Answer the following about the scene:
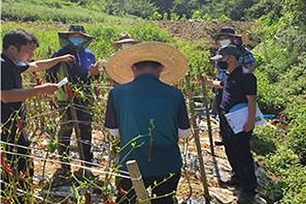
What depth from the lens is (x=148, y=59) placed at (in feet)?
9.06

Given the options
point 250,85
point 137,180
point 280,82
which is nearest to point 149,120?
point 137,180

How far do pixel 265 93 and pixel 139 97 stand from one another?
5.67 m

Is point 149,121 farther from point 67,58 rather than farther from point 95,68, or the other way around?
point 95,68

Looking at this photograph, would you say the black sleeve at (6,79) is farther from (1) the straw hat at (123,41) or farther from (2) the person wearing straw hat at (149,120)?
(1) the straw hat at (123,41)

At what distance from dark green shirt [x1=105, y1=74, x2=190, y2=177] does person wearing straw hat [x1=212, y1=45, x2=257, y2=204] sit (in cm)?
131

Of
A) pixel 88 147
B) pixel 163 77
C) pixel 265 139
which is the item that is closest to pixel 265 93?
pixel 265 139

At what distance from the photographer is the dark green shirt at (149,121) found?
2.57 metres

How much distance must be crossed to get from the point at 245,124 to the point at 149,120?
1563 millimetres

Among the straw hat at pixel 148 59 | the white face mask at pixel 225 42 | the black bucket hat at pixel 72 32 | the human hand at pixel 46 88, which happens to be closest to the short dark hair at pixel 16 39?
the human hand at pixel 46 88

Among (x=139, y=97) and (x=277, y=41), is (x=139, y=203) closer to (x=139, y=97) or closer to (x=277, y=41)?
(x=139, y=97)

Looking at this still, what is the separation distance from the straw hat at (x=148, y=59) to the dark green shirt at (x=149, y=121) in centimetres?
21

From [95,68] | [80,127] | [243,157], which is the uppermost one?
[95,68]

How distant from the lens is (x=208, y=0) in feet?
140

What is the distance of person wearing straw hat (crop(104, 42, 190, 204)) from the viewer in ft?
8.44
